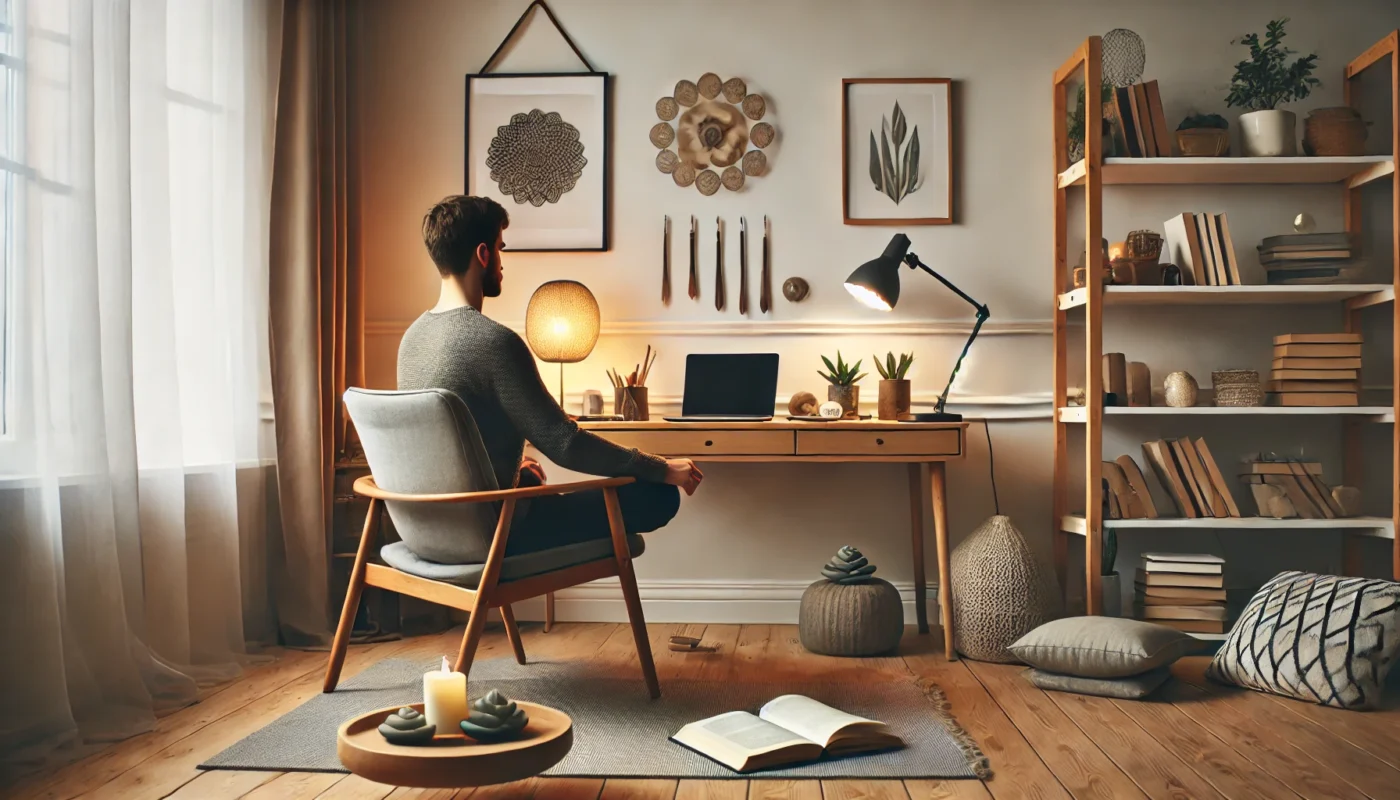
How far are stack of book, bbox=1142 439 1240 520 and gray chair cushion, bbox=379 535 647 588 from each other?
1.84 meters

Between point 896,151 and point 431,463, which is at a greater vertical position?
point 896,151

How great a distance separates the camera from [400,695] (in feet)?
8.66

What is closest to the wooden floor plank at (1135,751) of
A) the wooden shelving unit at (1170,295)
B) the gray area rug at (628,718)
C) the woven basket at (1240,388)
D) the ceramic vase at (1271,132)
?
the gray area rug at (628,718)

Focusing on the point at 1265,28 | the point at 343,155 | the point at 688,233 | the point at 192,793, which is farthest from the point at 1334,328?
the point at 192,793

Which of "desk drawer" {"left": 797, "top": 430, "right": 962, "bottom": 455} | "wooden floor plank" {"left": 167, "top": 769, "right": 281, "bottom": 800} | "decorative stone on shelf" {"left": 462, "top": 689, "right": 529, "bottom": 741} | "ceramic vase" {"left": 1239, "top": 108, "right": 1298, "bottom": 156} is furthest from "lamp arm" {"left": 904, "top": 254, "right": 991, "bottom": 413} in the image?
"wooden floor plank" {"left": 167, "top": 769, "right": 281, "bottom": 800}

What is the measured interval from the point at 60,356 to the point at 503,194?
182 centimetres

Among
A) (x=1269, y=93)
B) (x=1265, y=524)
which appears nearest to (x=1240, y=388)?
(x=1265, y=524)

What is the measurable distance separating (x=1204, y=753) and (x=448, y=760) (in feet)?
5.12

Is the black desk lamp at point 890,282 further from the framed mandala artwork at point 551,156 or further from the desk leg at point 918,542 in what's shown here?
the framed mandala artwork at point 551,156

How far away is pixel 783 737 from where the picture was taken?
7.24 feet

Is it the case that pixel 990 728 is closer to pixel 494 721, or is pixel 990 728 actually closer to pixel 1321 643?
pixel 1321 643

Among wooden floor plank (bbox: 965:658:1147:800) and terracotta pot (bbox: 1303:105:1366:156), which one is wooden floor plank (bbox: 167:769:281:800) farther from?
terracotta pot (bbox: 1303:105:1366:156)

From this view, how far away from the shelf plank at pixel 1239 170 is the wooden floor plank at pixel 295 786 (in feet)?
9.15

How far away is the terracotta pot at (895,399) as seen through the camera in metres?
3.48
